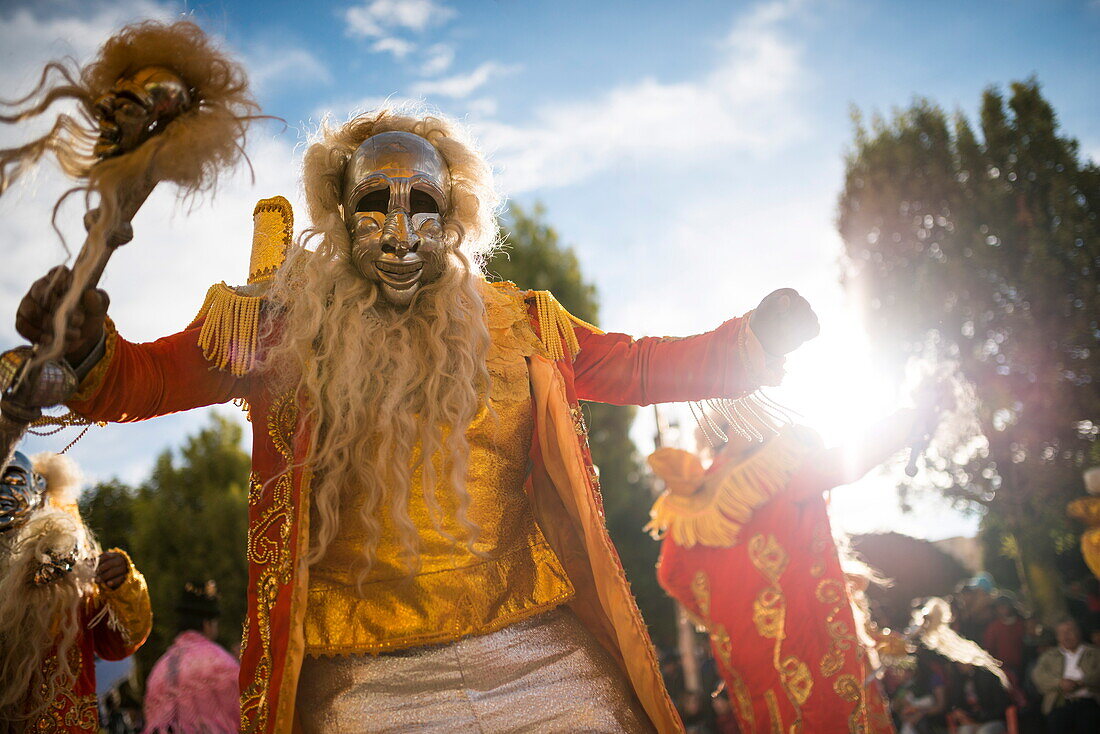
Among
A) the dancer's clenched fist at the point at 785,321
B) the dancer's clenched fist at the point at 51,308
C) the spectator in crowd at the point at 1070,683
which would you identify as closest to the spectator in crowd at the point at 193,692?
the dancer's clenched fist at the point at 51,308

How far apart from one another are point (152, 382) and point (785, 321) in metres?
1.72

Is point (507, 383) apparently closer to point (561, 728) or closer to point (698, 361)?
point (698, 361)

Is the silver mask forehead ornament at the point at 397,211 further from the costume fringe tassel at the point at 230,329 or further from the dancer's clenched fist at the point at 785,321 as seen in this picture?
the dancer's clenched fist at the point at 785,321

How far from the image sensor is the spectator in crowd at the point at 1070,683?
6547mm

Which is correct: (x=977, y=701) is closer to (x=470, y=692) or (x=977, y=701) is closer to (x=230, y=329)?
(x=470, y=692)

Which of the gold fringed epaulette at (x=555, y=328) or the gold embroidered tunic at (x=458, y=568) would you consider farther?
the gold fringed epaulette at (x=555, y=328)

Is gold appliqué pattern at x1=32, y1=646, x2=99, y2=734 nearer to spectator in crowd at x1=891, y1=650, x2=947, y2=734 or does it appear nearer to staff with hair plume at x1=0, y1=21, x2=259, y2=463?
staff with hair plume at x1=0, y1=21, x2=259, y2=463

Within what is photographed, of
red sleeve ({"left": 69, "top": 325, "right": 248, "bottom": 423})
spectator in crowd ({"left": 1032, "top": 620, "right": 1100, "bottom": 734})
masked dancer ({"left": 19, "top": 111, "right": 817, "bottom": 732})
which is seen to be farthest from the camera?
spectator in crowd ({"left": 1032, "top": 620, "right": 1100, "bottom": 734})

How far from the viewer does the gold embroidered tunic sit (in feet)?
7.48

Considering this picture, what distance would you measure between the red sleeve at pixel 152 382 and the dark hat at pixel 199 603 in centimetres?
538

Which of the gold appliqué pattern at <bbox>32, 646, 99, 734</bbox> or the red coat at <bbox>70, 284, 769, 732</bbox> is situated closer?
the red coat at <bbox>70, 284, 769, 732</bbox>

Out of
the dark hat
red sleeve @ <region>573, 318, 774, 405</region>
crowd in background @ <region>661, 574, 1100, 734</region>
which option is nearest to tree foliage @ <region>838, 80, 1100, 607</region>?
crowd in background @ <region>661, 574, 1100, 734</region>

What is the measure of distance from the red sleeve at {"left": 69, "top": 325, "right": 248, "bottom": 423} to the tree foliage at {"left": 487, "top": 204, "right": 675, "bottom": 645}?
14999mm

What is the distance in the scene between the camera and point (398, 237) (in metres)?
2.55
